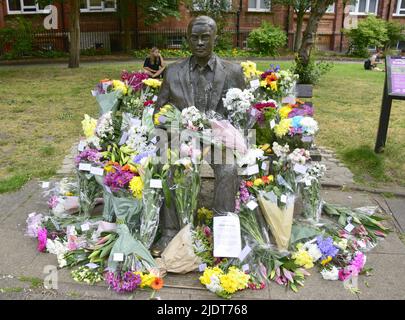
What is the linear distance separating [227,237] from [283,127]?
1178mm

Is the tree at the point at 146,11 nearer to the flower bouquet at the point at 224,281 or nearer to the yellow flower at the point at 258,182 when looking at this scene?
the yellow flower at the point at 258,182

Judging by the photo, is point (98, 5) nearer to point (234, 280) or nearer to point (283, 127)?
point (283, 127)

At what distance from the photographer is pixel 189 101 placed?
4031mm

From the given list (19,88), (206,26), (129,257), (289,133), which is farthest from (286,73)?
(19,88)

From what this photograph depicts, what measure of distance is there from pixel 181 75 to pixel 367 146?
397 cm

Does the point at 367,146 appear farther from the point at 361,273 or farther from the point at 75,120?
the point at 75,120

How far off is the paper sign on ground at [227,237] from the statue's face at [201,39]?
1.49 m

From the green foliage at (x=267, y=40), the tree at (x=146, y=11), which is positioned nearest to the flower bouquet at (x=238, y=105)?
the tree at (x=146, y=11)

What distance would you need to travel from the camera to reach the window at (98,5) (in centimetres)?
2096

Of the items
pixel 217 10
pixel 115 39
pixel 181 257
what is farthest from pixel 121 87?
pixel 115 39

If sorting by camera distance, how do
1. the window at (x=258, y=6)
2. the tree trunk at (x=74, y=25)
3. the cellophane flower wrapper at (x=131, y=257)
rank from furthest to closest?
the window at (x=258, y=6) < the tree trunk at (x=74, y=25) < the cellophane flower wrapper at (x=131, y=257)

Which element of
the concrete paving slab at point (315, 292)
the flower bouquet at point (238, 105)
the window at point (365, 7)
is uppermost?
the window at point (365, 7)

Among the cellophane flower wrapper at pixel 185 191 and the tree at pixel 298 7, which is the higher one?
the tree at pixel 298 7

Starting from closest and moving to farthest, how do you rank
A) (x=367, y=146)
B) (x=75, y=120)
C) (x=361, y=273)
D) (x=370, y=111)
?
(x=361, y=273)
(x=367, y=146)
(x=75, y=120)
(x=370, y=111)
